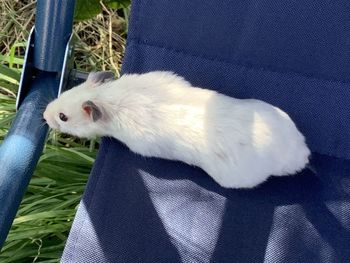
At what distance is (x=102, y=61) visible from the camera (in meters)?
2.32

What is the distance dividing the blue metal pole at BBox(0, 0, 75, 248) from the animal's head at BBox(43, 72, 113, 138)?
32 mm

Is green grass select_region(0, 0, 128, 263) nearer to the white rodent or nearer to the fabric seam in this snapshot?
the white rodent

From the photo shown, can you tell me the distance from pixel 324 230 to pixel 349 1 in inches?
21.9

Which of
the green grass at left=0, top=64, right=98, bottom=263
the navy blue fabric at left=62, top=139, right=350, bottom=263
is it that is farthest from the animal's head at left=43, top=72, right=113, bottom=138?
the green grass at left=0, top=64, right=98, bottom=263

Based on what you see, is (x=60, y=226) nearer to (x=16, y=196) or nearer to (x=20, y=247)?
(x=20, y=247)

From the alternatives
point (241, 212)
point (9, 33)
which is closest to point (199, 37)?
point (241, 212)

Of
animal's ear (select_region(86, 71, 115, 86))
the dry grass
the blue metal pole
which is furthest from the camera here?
the dry grass

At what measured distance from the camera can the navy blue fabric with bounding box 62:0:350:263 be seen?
1.40 metres

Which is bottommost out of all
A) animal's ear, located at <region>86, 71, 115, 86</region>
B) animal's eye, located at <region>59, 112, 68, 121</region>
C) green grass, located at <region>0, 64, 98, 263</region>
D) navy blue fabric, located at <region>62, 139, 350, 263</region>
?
green grass, located at <region>0, 64, 98, 263</region>

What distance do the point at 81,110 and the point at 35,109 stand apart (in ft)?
0.41

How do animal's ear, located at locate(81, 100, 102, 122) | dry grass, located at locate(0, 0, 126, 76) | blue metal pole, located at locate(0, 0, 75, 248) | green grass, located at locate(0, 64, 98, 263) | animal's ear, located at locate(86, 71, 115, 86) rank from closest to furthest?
blue metal pole, located at locate(0, 0, 75, 248)
animal's ear, located at locate(81, 100, 102, 122)
animal's ear, located at locate(86, 71, 115, 86)
green grass, located at locate(0, 64, 98, 263)
dry grass, located at locate(0, 0, 126, 76)

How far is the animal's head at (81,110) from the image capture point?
1.49 metres

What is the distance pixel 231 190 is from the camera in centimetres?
141

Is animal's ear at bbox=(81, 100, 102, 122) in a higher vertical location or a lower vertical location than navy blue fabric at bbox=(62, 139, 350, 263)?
higher
